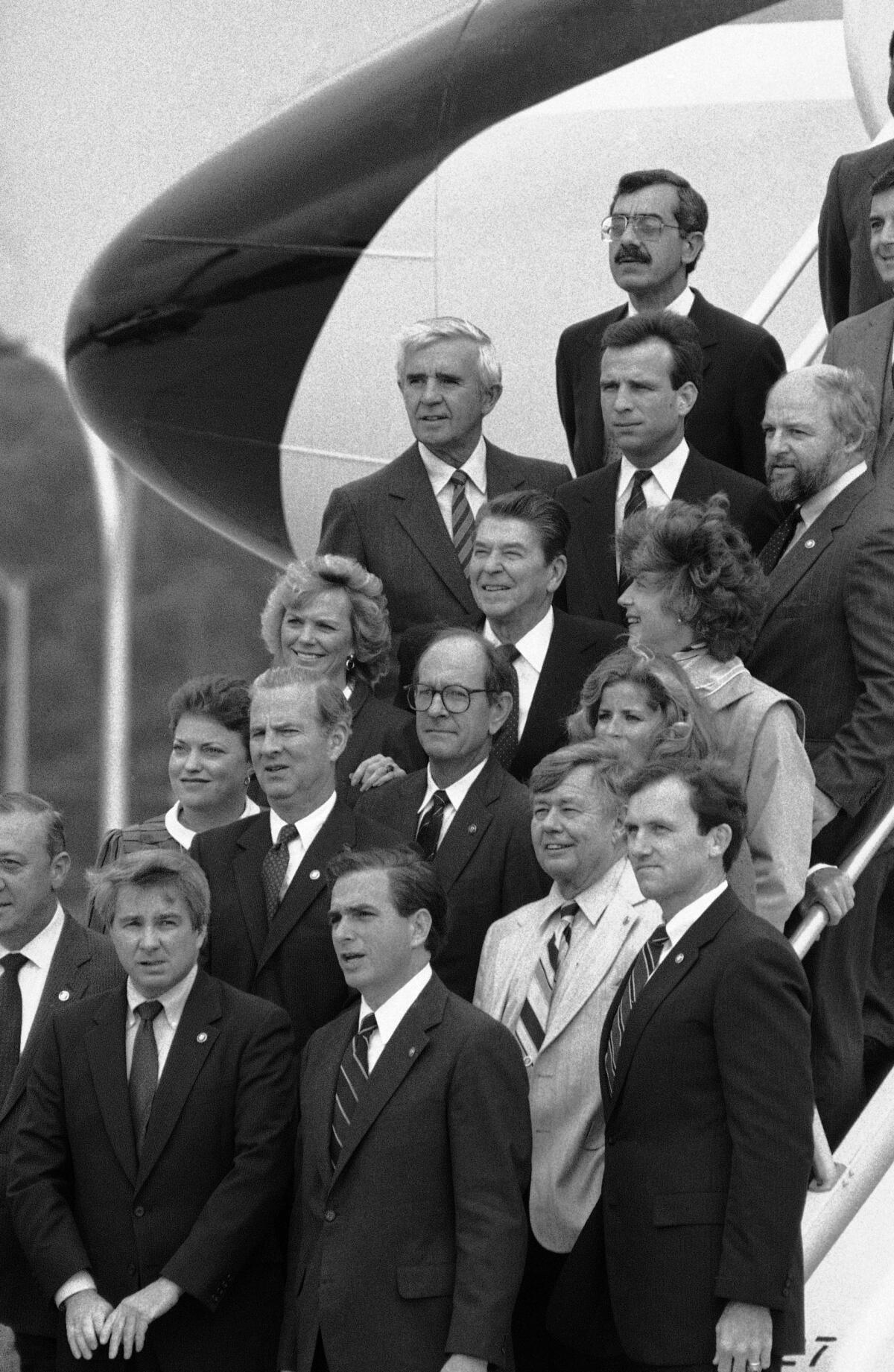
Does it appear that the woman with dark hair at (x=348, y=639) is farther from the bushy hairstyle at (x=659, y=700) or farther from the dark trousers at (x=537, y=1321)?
the dark trousers at (x=537, y=1321)

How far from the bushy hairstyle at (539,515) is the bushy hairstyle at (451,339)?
495mm

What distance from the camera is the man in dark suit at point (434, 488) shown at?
5391 mm

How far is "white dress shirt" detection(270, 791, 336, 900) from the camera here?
443cm

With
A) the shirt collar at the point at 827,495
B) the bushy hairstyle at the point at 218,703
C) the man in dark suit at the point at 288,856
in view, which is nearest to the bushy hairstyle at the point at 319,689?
the man in dark suit at the point at 288,856

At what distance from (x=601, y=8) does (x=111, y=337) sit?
2.32 meters

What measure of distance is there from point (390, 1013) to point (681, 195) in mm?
2523

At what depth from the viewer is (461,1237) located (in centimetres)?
382

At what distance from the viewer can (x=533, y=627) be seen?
494 centimetres

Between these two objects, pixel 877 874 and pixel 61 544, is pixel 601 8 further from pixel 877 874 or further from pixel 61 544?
pixel 61 544

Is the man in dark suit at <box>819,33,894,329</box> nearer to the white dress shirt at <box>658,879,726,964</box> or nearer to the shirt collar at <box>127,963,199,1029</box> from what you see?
the white dress shirt at <box>658,879,726,964</box>

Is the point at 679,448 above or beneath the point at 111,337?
beneath

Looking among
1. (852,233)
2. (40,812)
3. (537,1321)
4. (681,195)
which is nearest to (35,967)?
(40,812)

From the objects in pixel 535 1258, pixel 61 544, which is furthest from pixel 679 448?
pixel 61 544

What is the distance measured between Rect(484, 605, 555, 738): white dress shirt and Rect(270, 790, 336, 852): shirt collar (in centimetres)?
54
